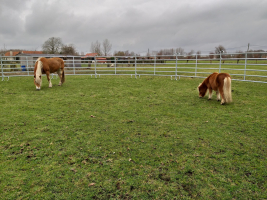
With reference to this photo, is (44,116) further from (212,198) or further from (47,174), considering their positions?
(212,198)

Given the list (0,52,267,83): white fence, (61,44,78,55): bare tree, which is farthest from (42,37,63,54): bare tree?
(0,52,267,83): white fence

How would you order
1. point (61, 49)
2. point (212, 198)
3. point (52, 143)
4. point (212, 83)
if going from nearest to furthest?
1. point (212, 198)
2. point (52, 143)
3. point (212, 83)
4. point (61, 49)

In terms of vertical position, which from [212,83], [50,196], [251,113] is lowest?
[50,196]

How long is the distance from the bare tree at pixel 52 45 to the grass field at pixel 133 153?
35.7 metres

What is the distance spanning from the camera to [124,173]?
2102mm

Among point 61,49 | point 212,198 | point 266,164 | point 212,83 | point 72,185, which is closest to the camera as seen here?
point 212,198

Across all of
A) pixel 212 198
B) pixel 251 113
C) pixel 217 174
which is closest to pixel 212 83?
pixel 251 113

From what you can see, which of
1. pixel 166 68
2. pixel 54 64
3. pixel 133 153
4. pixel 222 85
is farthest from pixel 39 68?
pixel 166 68

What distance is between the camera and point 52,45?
3584 cm

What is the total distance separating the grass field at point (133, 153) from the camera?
6.06 ft

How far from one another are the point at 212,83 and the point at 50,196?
5166 mm

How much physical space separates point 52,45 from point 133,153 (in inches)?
1549

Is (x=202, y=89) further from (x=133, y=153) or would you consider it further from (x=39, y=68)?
(x=39, y=68)

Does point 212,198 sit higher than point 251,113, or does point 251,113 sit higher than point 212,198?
point 251,113
